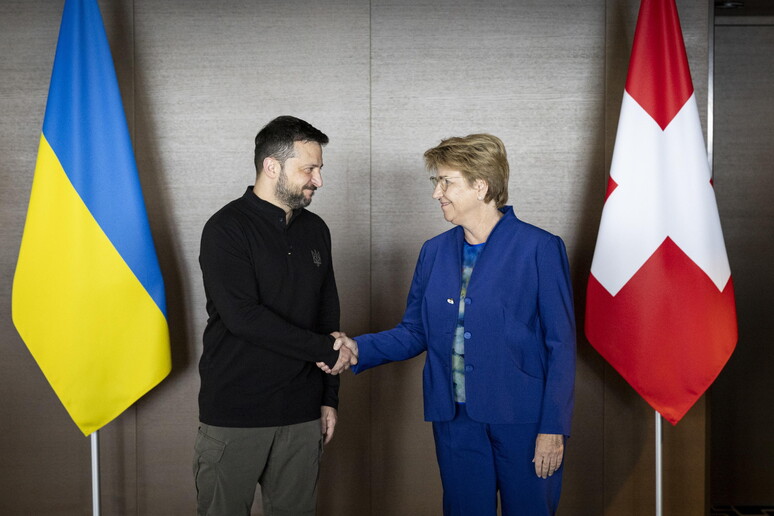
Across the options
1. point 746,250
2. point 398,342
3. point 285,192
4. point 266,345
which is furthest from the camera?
point 746,250

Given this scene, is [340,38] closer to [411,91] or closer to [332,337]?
[411,91]

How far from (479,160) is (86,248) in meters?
1.43

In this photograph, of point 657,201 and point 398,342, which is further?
point 657,201

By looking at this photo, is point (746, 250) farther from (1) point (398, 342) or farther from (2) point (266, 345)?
(2) point (266, 345)

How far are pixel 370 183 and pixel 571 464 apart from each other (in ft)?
4.84

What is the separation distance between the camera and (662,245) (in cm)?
271

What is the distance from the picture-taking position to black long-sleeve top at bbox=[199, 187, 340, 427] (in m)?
2.21

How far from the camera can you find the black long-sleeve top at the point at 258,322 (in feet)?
7.24

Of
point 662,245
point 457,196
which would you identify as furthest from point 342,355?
point 662,245

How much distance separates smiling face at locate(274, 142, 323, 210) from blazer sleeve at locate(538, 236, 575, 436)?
75 centimetres

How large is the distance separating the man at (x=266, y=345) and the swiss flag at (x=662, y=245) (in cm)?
110

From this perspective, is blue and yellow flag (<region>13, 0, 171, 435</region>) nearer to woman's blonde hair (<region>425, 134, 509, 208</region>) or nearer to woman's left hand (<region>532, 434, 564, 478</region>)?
woman's blonde hair (<region>425, 134, 509, 208</region>)

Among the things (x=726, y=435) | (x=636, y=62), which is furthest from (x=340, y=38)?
(x=726, y=435)

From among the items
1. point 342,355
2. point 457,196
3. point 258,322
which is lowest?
point 342,355
